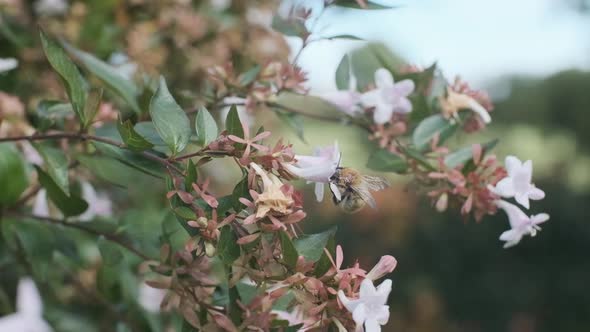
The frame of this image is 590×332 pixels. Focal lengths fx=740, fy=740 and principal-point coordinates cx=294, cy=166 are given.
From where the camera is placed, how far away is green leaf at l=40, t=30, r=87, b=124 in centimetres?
84

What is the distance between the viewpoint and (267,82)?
42.6 inches

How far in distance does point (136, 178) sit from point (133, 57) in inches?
25.0

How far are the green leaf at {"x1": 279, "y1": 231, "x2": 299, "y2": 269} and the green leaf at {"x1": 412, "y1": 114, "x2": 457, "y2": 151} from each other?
0.41 meters

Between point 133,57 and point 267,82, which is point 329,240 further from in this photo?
point 133,57

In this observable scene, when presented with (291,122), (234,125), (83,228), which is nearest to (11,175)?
(83,228)

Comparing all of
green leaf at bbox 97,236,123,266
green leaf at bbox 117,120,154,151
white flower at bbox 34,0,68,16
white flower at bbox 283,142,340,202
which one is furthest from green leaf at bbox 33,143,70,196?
white flower at bbox 34,0,68,16

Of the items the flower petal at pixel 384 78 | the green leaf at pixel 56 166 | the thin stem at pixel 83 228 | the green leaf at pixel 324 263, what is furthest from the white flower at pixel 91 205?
the green leaf at pixel 324 263

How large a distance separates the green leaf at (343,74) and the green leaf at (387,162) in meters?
0.12

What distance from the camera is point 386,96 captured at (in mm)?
1039

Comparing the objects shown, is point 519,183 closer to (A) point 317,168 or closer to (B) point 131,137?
(A) point 317,168

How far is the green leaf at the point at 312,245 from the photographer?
2.31 ft

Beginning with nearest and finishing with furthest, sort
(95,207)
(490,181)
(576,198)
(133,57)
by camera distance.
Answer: (490,181) → (95,207) → (133,57) → (576,198)

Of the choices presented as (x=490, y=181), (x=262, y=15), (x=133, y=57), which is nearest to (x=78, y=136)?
(x=490, y=181)

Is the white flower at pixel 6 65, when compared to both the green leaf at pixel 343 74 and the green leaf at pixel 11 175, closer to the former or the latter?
the green leaf at pixel 11 175
